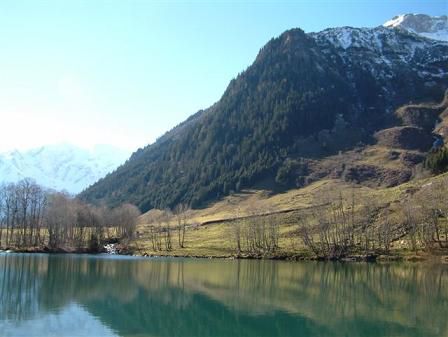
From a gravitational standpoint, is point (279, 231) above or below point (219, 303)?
above

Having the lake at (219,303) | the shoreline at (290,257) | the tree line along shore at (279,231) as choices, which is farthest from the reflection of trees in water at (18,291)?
the tree line along shore at (279,231)

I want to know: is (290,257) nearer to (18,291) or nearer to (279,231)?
(279,231)

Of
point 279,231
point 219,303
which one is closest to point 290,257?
point 279,231

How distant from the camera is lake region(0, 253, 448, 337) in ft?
137

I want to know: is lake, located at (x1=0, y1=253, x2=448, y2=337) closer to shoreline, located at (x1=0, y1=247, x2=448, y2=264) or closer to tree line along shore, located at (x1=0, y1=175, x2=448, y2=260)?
shoreline, located at (x1=0, y1=247, x2=448, y2=264)

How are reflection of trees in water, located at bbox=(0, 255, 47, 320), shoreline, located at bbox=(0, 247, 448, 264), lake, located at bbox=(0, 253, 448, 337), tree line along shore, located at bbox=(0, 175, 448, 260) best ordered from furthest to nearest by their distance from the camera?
tree line along shore, located at bbox=(0, 175, 448, 260)
shoreline, located at bbox=(0, 247, 448, 264)
reflection of trees in water, located at bbox=(0, 255, 47, 320)
lake, located at bbox=(0, 253, 448, 337)

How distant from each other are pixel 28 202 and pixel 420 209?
5107 inches

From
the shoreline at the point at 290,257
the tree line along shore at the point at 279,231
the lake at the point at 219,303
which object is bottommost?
the lake at the point at 219,303

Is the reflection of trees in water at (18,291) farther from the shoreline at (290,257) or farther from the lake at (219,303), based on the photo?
the shoreline at (290,257)

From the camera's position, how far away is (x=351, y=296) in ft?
210

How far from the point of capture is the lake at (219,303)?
4181 cm

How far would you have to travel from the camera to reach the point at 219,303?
57.0 meters

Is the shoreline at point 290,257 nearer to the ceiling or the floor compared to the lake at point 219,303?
nearer to the ceiling

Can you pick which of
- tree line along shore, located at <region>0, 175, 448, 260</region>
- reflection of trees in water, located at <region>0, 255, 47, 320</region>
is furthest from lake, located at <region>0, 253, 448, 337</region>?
tree line along shore, located at <region>0, 175, 448, 260</region>
